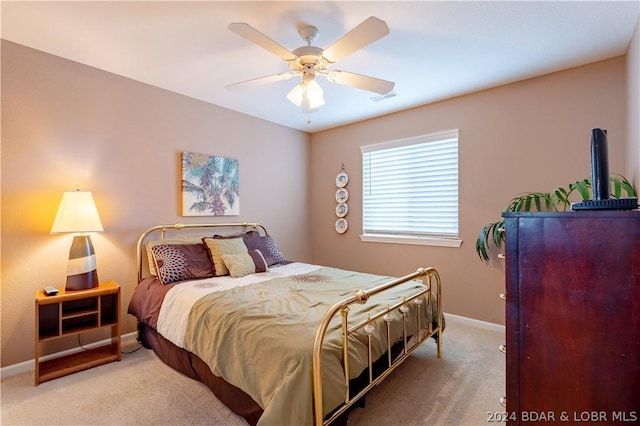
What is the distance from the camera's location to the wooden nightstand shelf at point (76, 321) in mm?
2324

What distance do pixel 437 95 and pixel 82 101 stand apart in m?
3.65

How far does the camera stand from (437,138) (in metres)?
3.62

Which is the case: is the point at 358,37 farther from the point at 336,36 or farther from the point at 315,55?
the point at 336,36

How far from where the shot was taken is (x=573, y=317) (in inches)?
40.8

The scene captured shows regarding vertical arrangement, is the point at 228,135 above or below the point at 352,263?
above

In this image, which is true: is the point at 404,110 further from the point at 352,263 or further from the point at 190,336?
the point at 190,336

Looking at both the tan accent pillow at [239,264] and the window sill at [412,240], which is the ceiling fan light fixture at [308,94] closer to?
the tan accent pillow at [239,264]

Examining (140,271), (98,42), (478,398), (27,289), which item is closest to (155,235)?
(140,271)

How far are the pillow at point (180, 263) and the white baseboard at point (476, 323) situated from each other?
2807mm

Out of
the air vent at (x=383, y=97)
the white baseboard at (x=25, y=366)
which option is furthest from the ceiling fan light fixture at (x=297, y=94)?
the white baseboard at (x=25, y=366)

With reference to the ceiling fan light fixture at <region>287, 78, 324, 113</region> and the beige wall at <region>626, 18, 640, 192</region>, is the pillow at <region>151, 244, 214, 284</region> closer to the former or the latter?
the ceiling fan light fixture at <region>287, 78, 324, 113</region>

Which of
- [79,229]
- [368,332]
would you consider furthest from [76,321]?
[368,332]

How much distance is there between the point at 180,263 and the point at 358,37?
2.46 m

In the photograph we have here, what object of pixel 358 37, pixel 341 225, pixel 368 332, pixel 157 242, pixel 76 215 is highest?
pixel 358 37
